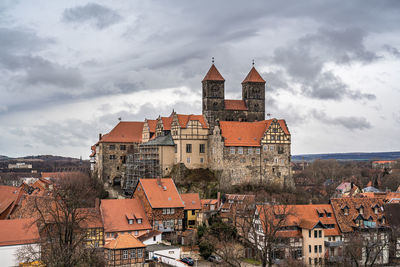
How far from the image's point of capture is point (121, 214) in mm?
59281

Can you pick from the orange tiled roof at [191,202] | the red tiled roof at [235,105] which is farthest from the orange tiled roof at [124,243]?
the red tiled roof at [235,105]

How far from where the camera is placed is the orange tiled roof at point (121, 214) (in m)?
57.4

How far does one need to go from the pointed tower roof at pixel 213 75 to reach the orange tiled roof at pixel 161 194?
97.2 feet

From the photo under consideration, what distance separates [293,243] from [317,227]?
3.21m

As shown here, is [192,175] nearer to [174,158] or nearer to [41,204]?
[174,158]

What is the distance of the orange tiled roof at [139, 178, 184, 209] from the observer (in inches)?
2461

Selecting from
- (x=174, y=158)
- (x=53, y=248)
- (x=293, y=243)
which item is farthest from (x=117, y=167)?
(x=53, y=248)

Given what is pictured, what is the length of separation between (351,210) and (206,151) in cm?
2640

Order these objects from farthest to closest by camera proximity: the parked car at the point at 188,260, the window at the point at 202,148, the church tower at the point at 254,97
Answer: the church tower at the point at 254,97 < the window at the point at 202,148 < the parked car at the point at 188,260

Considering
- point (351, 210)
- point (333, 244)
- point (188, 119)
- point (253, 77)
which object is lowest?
point (333, 244)

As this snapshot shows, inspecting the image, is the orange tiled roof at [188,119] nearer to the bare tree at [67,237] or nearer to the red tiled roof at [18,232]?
the bare tree at [67,237]

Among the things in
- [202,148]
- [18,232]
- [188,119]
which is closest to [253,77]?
[188,119]

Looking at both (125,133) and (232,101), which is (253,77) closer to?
(232,101)

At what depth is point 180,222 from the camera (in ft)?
209
